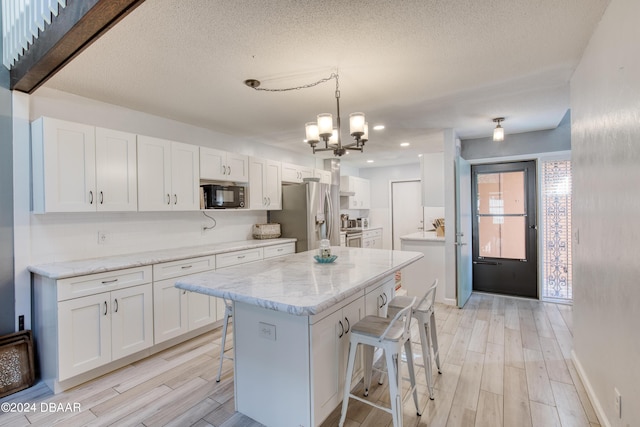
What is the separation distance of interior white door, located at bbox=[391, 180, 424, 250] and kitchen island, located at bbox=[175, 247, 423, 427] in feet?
17.7

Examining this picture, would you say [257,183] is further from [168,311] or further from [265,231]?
[168,311]

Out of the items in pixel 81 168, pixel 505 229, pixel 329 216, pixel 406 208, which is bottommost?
pixel 505 229

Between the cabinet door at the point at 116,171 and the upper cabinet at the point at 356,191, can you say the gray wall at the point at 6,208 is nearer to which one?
the cabinet door at the point at 116,171

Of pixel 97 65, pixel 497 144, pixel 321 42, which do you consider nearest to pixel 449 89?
pixel 321 42

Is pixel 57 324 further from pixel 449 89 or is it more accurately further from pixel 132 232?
pixel 449 89

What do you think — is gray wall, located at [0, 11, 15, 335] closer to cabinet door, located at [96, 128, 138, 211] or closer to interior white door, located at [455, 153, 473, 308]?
cabinet door, located at [96, 128, 138, 211]

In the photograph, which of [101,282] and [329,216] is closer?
[101,282]

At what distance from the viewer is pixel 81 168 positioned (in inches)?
103

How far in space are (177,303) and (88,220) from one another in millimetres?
1129

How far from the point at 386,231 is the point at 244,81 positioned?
18.8ft

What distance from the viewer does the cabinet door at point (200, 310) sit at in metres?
3.21

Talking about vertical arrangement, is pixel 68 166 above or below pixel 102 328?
above

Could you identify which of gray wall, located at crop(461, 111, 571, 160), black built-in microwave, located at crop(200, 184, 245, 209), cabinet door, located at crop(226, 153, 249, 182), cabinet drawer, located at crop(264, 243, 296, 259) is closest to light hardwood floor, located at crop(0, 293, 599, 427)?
cabinet drawer, located at crop(264, 243, 296, 259)

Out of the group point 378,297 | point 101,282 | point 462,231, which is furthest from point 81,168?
point 462,231
